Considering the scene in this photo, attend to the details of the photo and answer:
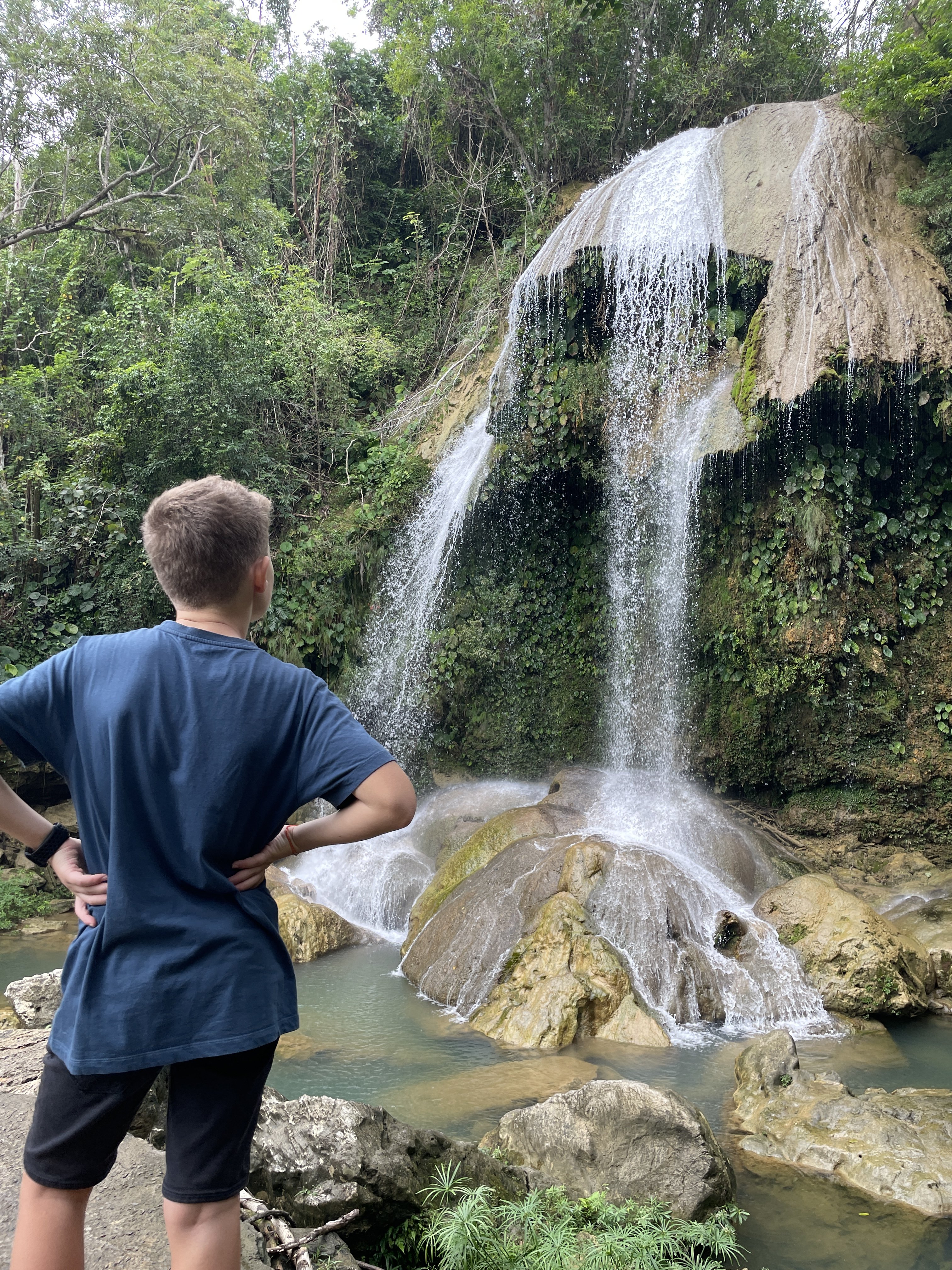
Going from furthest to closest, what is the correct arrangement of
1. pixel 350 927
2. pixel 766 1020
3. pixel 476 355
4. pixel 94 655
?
1. pixel 476 355
2. pixel 350 927
3. pixel 766 1020
4. pixel 94 655

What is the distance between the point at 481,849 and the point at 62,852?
6340 mm

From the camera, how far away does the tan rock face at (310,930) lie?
7199mm

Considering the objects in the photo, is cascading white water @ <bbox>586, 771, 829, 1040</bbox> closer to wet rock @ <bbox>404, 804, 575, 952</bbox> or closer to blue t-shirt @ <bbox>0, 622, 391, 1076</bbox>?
wet rock @ <bbox>404, 804, 575, 952</bbox>

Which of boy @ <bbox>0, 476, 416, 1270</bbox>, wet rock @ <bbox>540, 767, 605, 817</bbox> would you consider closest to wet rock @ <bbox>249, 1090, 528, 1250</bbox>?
boy @ <bbox>0, 476, 416, 1270</bbox>

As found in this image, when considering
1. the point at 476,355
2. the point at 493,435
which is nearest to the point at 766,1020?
the point at 493,435

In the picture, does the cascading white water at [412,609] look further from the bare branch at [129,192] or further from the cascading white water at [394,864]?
the bare branch at [129,192]

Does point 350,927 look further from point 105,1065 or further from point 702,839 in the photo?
point 105,1065

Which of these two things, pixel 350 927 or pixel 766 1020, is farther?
pixel 350 927

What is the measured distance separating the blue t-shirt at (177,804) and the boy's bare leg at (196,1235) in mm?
300

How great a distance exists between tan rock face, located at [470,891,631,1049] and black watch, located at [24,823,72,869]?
4.50 meters

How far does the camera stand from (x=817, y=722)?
29.9 feet

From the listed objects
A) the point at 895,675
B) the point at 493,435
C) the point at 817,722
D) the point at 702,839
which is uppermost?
the point at 493,435

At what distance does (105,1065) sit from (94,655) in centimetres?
71

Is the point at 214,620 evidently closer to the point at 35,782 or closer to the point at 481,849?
the point at 481,849
